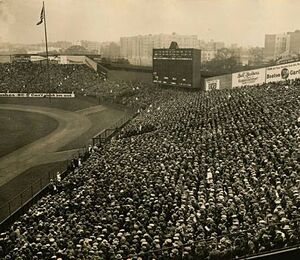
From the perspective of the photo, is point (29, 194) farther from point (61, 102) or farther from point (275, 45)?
point (275, 45)

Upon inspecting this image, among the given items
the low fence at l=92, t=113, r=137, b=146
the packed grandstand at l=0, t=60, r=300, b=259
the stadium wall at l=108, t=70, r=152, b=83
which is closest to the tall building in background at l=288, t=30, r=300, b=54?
the stadium wall at l=108, t=70, r=152, b=83

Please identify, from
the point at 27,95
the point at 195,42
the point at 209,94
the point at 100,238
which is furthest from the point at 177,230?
the point at 195,42

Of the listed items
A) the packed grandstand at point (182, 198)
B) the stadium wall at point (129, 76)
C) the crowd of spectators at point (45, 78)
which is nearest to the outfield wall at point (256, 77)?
the stadium wall at point (129, 76)

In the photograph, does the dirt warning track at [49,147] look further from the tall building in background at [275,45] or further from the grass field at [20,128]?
the tall building in background at [275,45]

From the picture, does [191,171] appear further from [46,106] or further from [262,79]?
[46,106]

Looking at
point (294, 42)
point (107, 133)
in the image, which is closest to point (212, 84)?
point (107, 133)
